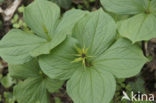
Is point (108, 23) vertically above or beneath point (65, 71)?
above

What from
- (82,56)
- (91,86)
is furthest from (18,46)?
(91,86)

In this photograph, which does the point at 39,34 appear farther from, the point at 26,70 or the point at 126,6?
the point at 126,6

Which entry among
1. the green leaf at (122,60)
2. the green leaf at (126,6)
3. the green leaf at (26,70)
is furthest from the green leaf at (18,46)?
the green leaf at (126,6)

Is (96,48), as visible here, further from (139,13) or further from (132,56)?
(139,13)

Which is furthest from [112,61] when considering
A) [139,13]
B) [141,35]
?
[139,13]

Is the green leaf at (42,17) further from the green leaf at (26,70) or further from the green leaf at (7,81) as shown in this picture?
the green leaf at (7,81)

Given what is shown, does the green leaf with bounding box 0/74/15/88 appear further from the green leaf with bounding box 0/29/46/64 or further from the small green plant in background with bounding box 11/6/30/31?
the green leaf with bounding box 0/29/46/64

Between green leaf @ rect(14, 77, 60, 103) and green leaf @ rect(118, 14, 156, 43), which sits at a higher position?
green leaf @ rect(118, 14, 156, 43)

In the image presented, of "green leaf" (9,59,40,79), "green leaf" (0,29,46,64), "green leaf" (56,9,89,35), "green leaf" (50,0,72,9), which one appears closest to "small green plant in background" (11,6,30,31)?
"green leaf" (50,0,72,9)
